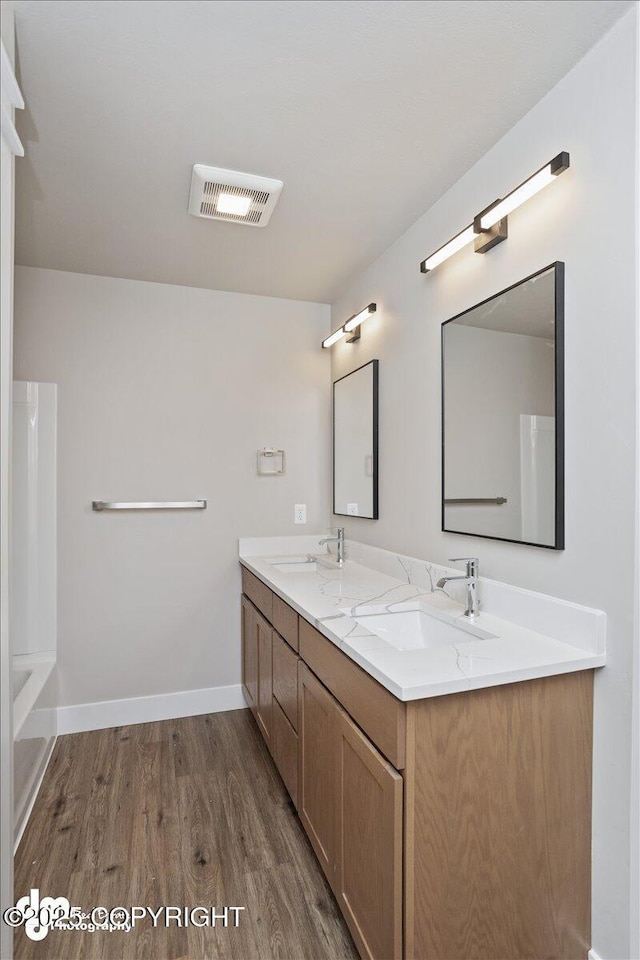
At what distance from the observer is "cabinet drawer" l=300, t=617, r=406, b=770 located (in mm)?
1141

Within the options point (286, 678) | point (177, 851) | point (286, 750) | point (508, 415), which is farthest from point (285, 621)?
point (508, 415)

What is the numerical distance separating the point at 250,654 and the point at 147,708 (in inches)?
26.1

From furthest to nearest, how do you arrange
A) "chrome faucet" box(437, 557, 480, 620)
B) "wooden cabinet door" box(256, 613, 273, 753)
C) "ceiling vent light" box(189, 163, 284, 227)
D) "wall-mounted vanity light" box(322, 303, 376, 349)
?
"wall-mounted vanity light" box(322, 303, 376, 349)
"wooden cabinet door" box(256, 613, 273, 753)
"ceiling vent light" box(189, 163, 284, 227)
"chrome faucet" box(437, 557, 480, 620)

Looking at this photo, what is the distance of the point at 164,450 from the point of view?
2865mm

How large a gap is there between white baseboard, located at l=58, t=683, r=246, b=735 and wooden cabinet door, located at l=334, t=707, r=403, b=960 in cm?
159

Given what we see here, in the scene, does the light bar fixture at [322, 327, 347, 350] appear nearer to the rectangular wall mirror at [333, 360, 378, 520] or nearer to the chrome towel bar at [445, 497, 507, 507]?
the rectangular wall mirror at [333, 360, 378, 520]

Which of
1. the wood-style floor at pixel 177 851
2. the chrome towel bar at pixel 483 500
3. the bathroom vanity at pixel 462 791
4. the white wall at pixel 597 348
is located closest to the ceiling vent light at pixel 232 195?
the white wall at pixel 597 348

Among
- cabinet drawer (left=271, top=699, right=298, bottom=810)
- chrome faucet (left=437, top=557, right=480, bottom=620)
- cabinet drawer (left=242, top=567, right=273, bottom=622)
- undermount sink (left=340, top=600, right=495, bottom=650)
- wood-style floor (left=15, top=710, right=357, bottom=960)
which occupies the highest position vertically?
chrome faucet (left=437, top=557, right=480, bottom=620)

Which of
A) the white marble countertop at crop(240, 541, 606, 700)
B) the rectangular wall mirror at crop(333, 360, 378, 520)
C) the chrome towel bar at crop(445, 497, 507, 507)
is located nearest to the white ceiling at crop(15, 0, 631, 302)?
the rectangular wall mirror at crop(333, 360, 378, 520)

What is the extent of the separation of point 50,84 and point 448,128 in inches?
45.7

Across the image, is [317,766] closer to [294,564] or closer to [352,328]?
[294,564]

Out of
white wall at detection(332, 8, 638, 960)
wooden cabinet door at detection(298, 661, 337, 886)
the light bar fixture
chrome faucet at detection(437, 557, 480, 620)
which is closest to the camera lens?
white wall at detection(332, 8, 638, 960)

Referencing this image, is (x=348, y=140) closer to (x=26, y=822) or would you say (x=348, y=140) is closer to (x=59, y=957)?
(x=59, y=957)

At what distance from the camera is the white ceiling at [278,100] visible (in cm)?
124
